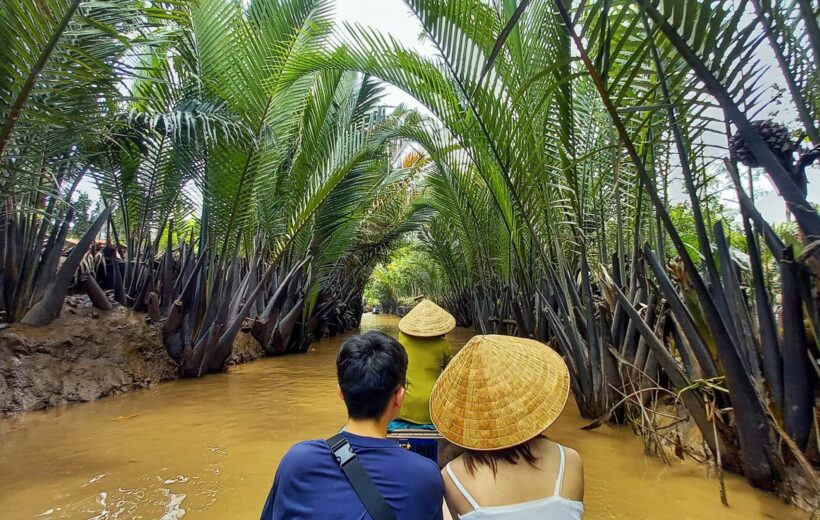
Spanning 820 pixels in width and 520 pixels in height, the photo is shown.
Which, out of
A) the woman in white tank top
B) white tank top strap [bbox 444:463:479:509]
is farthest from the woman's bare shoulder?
white tank top strap [bbox 444:463:479:509]

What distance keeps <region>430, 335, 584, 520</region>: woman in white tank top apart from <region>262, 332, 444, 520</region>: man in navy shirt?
94 mm

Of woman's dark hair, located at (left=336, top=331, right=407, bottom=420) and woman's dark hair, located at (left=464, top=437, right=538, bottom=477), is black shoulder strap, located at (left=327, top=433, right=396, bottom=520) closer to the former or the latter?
woman's dark hair, located at (left=336, top=331, right=407, bottom=420)

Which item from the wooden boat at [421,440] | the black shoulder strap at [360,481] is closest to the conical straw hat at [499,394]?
the black shoulder strap at [360,481]

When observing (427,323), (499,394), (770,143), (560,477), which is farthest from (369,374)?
(770,143)

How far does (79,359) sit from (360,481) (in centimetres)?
392

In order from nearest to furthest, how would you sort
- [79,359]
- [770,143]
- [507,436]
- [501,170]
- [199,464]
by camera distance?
[507,436], [770,143], [199,464], [501,170], [79,359]

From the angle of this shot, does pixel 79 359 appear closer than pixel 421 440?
No

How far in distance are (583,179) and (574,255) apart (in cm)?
155

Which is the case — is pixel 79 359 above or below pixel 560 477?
above

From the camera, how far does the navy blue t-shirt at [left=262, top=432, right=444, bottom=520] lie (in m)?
0.85

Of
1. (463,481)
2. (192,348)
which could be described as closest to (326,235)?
(192,348)

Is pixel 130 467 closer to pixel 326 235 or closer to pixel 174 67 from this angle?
pixel 174 67

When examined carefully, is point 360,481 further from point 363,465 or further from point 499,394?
point 499,394

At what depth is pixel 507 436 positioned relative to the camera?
97cm
